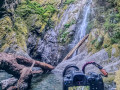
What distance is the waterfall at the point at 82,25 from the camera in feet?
53.7

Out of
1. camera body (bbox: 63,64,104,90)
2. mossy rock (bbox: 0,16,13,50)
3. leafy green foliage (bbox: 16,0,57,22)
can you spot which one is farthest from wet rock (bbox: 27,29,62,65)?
camera body (bbox: 63,64,104,90)

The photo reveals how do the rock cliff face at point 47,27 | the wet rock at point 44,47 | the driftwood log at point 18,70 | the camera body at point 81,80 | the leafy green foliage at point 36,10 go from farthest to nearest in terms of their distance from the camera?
1. the leafy green foliage at point 36,10
2. the wet rock at point 44,47
3. the rock cliff face at point 47,27
4. the driftwood log at point 18,70
5. the camera body at point 81,80

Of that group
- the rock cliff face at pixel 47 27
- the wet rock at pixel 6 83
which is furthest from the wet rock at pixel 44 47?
the wet rock at pixel 6 83

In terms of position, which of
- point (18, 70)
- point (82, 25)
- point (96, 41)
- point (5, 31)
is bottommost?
point (18, 70)

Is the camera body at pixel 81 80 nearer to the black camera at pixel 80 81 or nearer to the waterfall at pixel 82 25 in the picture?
the black camera at pixel 80 81

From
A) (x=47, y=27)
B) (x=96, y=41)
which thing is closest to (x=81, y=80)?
(x=96, y=41)

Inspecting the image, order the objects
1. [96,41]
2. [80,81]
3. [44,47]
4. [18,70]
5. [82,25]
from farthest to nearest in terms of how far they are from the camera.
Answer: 1. [44,47]
2. [82,25]
3. [96,41]
4. [18,70]
5. [80,81]

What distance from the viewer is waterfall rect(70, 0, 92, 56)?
53.7 feet

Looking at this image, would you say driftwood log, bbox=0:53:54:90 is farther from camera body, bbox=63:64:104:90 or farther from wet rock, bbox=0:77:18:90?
camera body, bbox=63:64:104:90

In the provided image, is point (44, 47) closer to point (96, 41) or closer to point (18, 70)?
point (96, 41)

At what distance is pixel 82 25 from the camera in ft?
56.6

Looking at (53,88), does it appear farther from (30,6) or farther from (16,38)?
(30,6)

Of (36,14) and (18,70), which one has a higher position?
(36,14)

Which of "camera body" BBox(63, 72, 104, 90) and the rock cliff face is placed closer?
"camera body" BBox(63, 72, 104, 90)
